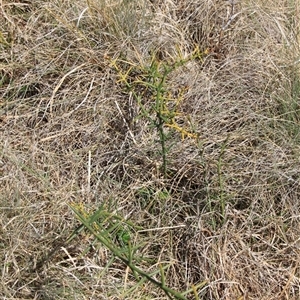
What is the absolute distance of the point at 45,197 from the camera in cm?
166

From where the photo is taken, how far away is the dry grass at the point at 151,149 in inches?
61.2

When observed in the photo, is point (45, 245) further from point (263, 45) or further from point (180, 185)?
point (263, 45)

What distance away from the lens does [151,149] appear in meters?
1.76

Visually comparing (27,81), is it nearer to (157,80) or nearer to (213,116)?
(157,80)

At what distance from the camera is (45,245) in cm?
155

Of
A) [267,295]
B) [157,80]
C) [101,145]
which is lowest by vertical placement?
[267,295]

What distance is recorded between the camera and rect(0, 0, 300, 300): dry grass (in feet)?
5.10

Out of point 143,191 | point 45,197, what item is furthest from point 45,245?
point 143,191

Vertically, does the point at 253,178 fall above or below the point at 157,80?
below

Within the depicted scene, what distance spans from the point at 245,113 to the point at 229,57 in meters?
0.27

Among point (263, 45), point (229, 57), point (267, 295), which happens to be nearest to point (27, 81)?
point (229, 57)

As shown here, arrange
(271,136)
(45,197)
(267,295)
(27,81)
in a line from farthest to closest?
(27,81) → (271,136) → (45,197) → (267,295)

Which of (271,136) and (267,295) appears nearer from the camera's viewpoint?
(267,295)

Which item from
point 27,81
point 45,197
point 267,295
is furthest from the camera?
point 27,81
